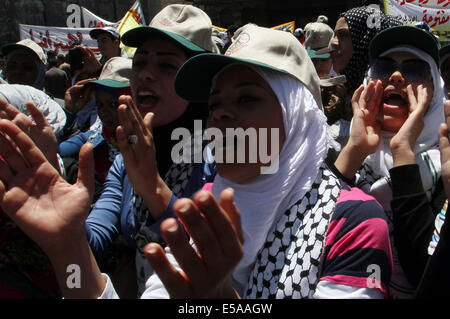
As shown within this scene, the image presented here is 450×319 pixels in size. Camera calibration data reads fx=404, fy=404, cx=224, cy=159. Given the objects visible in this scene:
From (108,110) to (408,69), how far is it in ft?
6.43

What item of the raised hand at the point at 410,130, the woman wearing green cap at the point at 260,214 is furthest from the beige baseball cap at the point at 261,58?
the raised hand at the point at 410,130

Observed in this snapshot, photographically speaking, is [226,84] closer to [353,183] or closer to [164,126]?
[164,126]

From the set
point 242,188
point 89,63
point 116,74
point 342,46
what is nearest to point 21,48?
point 89,63

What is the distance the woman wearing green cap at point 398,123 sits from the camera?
5.40 feet

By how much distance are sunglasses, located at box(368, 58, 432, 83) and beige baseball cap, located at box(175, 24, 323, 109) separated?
0.45m

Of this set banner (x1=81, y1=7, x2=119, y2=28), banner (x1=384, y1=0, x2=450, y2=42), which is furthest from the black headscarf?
banner (x1=81, y1=7, x2=119, y2=28)

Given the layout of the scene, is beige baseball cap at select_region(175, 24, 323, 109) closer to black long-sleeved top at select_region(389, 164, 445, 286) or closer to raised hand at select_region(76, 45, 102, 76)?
black long-sleeved top at select_region(389, 164, 445, 286)

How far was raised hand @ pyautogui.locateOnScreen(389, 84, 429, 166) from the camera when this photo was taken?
164 centimetres

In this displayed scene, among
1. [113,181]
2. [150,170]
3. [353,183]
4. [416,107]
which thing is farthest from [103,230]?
[416,107]

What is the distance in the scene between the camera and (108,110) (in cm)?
288

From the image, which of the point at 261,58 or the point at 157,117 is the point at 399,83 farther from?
the point at 157,117

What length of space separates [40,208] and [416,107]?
5.16ft

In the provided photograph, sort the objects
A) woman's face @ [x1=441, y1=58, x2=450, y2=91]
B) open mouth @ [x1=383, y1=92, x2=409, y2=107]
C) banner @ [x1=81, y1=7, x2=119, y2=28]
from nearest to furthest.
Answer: open mouth @ [x1=383, y1=92, x2=409, y2=107]
woman's face @ [x1=441, y1=58, x2=450, y2=91]
banner @ [x1=81, y1=7, x2=119, y2=28]

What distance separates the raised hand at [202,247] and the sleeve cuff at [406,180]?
0.84 meters
